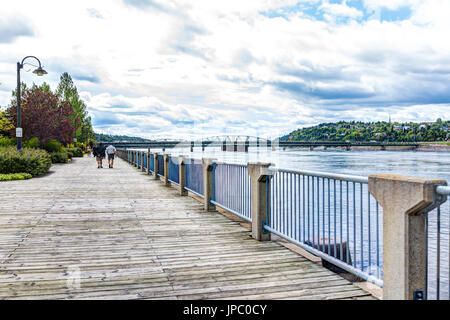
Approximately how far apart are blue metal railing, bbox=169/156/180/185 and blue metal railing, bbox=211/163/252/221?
5.55 meters

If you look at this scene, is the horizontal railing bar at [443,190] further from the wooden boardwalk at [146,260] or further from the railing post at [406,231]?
the wooden boardwalk at [146,260]

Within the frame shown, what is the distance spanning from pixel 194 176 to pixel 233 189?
12.5 ft

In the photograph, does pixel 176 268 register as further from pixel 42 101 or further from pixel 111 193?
pixel 42 101

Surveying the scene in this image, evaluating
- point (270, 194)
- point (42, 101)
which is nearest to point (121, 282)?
point (270, 194)

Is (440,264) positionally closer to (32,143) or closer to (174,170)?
(174,170)

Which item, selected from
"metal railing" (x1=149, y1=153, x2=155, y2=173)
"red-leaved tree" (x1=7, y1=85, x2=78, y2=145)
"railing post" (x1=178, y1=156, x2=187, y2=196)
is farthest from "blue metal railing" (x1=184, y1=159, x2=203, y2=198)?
"red-leaved tree" (x1=7, y1=85, x2=78, y2=145)

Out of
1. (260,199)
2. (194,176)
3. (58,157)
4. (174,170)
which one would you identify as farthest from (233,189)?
(58,157)

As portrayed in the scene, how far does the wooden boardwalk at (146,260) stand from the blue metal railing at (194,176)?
165 cm

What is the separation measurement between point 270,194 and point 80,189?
1089cm

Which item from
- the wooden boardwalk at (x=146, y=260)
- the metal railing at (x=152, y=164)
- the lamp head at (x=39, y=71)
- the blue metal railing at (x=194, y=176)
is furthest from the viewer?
the lamp head at (x=39, y=71)

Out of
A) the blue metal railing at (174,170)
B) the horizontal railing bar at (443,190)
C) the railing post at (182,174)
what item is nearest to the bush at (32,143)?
the blue metal railing at (174,170)

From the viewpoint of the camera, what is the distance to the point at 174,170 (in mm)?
16109

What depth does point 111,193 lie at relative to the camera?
14586mm

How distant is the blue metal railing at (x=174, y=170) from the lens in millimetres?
15672
